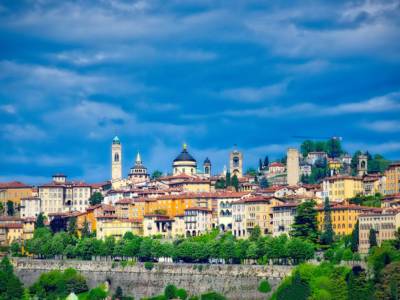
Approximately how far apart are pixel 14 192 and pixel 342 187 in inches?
1323

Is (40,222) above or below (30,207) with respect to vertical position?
below

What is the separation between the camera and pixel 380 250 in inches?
3118

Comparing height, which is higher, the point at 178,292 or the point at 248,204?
the point at 248,204

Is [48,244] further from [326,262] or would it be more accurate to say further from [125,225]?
[326,262]

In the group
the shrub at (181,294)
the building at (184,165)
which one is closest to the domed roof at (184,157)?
the building at (184,165)

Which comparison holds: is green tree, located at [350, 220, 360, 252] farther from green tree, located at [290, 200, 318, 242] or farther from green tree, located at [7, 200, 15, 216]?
green tree, located at [7, 200, 15, 216]

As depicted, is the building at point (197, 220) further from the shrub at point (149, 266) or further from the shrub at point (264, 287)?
the shrub at point (264, 287)

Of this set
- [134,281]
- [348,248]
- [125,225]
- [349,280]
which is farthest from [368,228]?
[125,225]

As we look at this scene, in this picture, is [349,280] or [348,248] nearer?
[349,280]

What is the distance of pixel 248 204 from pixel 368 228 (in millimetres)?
15492

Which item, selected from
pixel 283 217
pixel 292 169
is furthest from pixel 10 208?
pixel 283 217

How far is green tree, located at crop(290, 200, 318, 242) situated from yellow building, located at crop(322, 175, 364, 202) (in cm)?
1071

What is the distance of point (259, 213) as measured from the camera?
9975cm

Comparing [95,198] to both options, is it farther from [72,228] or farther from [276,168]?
[276,168]
